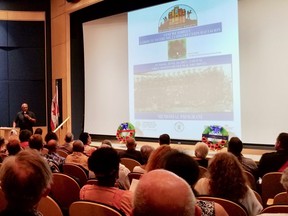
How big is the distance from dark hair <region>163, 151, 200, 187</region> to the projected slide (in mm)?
4532

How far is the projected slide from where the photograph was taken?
6680mm

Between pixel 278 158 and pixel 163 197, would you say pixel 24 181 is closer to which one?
pixel 163 197

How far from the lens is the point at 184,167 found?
219 cm

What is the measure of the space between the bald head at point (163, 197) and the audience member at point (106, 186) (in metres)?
1.30

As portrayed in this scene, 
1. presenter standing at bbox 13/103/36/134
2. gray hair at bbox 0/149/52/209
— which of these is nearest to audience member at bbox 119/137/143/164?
gray hair at bbox 0/149/52/209

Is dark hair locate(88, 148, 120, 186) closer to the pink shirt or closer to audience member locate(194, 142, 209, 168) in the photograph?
the pink shirt

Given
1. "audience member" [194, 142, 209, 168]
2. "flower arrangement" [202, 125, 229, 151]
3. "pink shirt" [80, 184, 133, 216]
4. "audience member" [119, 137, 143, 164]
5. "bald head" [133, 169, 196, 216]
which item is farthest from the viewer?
"flower arrangement" [202, 125, 229, 151]

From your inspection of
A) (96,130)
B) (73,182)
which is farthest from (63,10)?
(73,182)

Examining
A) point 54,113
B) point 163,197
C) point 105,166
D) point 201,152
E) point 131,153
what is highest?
point 54,113

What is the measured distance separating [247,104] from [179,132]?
1.56 metres

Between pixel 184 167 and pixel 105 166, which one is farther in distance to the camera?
pixel 105 166

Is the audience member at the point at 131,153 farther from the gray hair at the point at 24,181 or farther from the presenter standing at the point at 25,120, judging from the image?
the presenter standing at the point at 25,120

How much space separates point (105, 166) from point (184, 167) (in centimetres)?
70

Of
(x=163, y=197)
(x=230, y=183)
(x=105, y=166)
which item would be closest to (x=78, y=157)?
(x=105, y=166)
